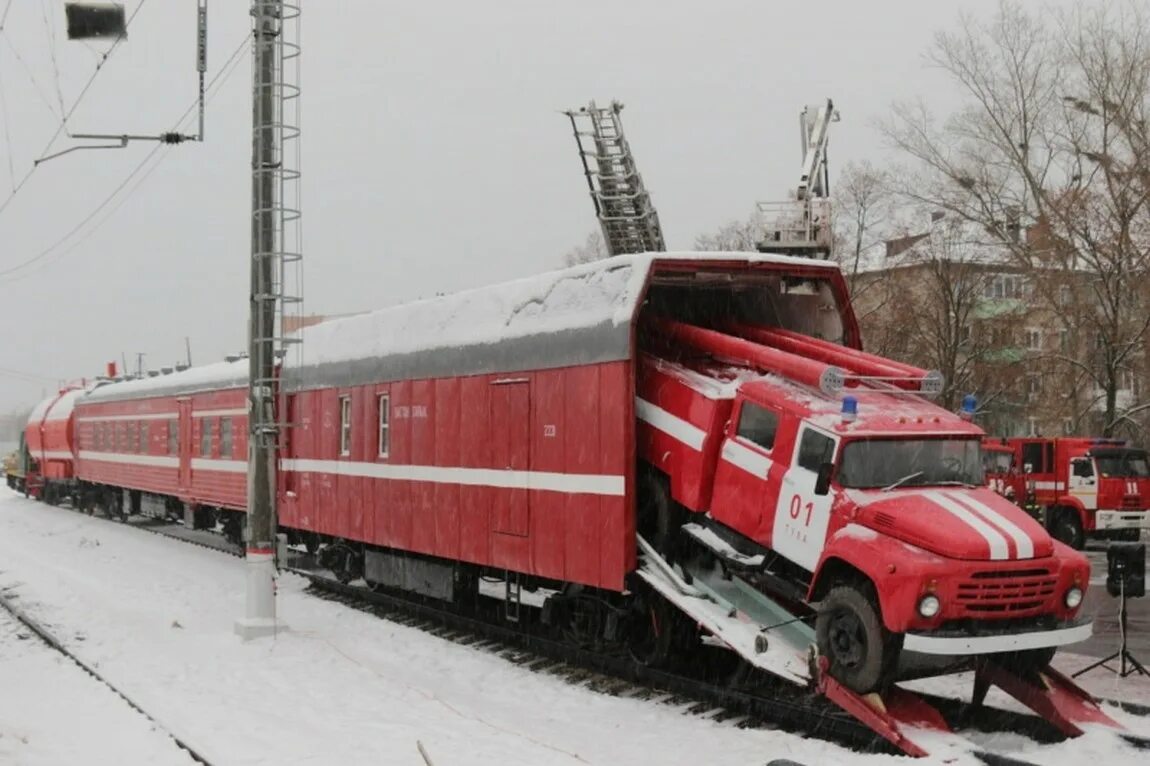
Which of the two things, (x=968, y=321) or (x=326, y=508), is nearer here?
(x=326, y=508)

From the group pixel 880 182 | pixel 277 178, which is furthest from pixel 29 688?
pixel 880 182

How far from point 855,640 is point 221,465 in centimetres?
1724

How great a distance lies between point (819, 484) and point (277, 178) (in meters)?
7.88

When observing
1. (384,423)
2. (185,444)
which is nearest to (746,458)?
(384,423)

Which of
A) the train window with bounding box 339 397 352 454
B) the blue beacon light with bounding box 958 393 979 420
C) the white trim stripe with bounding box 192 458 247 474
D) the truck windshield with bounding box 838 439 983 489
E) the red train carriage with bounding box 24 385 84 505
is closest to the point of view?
the truck windshield with bounding box 838 439 983 489

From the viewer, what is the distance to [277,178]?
48.6 feet

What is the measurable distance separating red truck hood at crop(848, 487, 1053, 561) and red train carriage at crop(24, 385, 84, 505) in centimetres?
3315

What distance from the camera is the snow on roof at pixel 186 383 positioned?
2412 cm

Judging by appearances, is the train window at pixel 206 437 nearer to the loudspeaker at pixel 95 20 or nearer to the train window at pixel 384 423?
the train window at pixel 384 423

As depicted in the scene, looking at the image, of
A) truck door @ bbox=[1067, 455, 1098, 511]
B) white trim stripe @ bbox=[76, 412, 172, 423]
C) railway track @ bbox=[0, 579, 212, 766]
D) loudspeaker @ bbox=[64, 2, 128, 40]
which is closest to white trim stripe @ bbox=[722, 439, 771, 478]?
railway track @ bbox=[0, 579, 212, 766]

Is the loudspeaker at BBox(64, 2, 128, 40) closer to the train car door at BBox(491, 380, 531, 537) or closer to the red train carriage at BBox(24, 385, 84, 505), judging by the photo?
the train car door at BBox(491, 380, 531, 537)

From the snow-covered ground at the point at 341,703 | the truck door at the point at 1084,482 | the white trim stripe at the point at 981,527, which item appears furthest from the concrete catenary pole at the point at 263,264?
the truck door at the point at 1084,482

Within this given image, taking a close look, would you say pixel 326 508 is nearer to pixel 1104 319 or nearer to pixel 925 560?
pixel 925 560

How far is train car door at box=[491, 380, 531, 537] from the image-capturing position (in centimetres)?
1320
